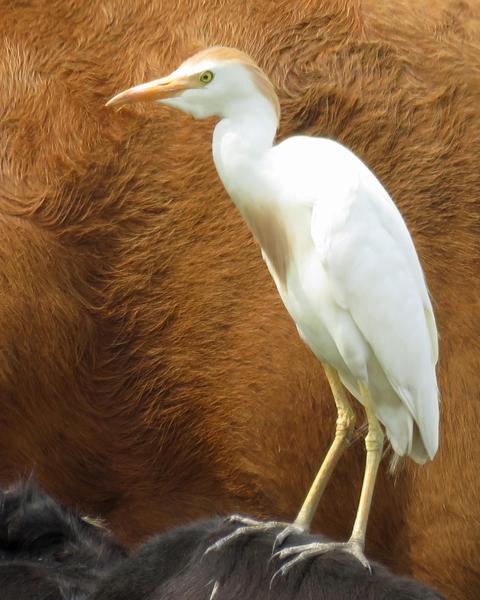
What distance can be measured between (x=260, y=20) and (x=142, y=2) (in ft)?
0.56

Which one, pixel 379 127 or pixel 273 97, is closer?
pixel 273 97

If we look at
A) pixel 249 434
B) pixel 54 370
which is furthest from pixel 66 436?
pixel 249 434

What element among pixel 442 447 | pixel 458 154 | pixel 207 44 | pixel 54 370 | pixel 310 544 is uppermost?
pixel 207 44

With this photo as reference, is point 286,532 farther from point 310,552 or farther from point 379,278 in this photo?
point 379,278

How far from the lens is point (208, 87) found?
1.11 m

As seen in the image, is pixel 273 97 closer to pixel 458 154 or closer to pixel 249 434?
pixel 458 154

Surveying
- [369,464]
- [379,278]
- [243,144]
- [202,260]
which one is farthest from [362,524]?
[202,260]

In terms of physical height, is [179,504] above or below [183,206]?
below

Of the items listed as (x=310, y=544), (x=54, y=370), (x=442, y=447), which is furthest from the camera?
(x=54, y=370)

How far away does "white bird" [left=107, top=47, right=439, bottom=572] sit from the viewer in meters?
1.11

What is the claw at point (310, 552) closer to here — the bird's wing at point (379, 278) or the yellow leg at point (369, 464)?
the yellow leg at point (369, 464)

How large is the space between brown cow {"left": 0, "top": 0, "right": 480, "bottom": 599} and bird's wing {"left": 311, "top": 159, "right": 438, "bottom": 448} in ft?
1.45

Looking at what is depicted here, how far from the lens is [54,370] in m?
1.70

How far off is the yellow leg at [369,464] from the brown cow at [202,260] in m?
0.44
